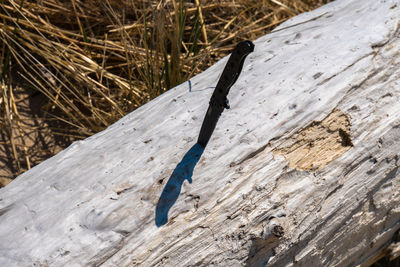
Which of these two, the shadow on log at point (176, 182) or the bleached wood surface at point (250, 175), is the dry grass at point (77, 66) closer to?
the bleached wood surface at point (250, 175)

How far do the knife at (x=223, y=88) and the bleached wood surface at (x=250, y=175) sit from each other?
6cm

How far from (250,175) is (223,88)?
25cm

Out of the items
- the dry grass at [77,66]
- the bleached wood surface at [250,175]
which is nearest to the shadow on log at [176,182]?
the bleached wood surface at [250,175]

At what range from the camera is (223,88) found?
1180 mm

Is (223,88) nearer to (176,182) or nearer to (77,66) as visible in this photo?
(176,182)

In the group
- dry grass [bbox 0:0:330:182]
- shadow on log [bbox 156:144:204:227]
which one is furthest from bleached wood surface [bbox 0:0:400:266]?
dry grass [bbox 0:0:330:182]

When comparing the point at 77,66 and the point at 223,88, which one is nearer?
the point at 223,88

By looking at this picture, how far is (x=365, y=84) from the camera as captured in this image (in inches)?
56.0

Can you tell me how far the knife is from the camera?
3.51 ft

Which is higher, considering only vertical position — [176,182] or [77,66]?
[77,66]

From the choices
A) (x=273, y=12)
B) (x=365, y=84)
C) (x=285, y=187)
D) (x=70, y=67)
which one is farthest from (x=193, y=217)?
(x=273, y=12)

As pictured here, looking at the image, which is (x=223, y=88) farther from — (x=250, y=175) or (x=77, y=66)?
(x=77, y=66)

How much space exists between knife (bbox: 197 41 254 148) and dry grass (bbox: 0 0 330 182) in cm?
71

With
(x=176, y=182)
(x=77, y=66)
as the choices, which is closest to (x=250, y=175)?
(x=176, y=182)
